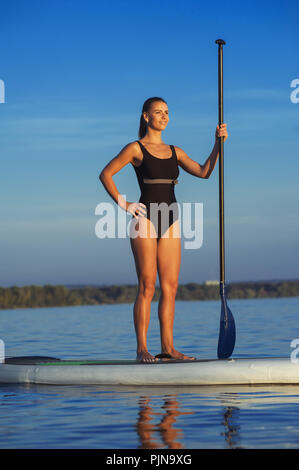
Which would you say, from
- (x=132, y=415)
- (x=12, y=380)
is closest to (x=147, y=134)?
(x=12, y=380)

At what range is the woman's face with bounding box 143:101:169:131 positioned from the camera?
9.20 m

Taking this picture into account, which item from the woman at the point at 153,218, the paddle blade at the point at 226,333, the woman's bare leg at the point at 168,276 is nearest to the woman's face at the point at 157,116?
the woman at the point at 153,218

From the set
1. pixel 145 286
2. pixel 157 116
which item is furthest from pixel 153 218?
pixel 157 116

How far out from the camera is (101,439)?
5625mm

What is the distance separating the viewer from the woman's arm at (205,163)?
30.7 feet

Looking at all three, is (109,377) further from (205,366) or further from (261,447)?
(261,447)

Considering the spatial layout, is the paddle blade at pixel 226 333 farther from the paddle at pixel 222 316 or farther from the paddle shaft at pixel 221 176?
the paddle shaft at pixel 221 176

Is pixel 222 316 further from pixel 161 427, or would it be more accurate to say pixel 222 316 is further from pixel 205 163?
pixel 161 427

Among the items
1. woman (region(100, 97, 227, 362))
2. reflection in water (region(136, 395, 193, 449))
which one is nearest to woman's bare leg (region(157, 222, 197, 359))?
woman (region(100, 97, 227, 362))

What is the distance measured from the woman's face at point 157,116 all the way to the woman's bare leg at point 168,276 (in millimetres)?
1243

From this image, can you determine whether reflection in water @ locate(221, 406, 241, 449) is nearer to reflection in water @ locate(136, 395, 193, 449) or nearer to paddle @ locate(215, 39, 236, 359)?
reflection in water @ locate(136, 395, 193, 449)

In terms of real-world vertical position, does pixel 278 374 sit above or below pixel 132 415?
above

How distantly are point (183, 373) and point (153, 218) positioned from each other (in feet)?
5.59

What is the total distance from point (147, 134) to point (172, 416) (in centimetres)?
380
